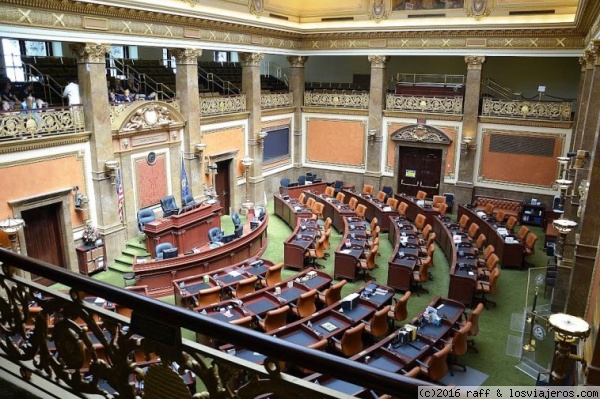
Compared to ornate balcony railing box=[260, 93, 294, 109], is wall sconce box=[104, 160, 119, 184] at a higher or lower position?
lower

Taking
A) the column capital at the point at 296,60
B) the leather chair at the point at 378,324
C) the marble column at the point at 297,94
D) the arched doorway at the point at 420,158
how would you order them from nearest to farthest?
1. the leather chair at the point at 378,324
2. the arched doorway at the point at 420,158
3. the column capital at the point at 296,60
4. the marble column at the point at 297,94

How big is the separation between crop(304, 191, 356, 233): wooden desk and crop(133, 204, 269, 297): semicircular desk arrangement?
2.80m

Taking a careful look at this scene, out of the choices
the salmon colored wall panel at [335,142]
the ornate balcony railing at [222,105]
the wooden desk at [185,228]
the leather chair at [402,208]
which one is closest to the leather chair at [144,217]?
the wooden desk at [185,228]

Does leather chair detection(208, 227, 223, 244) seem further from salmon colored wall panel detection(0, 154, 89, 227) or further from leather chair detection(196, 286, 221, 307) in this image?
leather chair detection(196, 286, 221, 307)

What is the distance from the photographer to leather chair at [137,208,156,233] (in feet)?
48.8

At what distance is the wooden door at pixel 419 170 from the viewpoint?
20.5 meters

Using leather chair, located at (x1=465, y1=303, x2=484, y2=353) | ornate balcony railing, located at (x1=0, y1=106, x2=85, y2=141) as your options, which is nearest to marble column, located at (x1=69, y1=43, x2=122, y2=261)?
ornate balcony railing, located at (x1=0, y1=106, x2=85, y2=141)

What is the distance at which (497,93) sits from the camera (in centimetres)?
2114

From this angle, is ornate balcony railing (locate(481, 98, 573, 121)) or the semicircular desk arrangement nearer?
the semicircular desk arrangement

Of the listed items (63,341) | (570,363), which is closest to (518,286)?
(570,363)

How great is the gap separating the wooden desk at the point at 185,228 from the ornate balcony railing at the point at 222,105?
3839 millimetres

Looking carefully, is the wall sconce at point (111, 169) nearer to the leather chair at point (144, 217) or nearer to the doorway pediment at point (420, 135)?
the leather chair at point (144, 217)

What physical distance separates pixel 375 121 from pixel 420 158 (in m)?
2.57

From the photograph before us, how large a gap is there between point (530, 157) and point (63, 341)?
19286 mm
